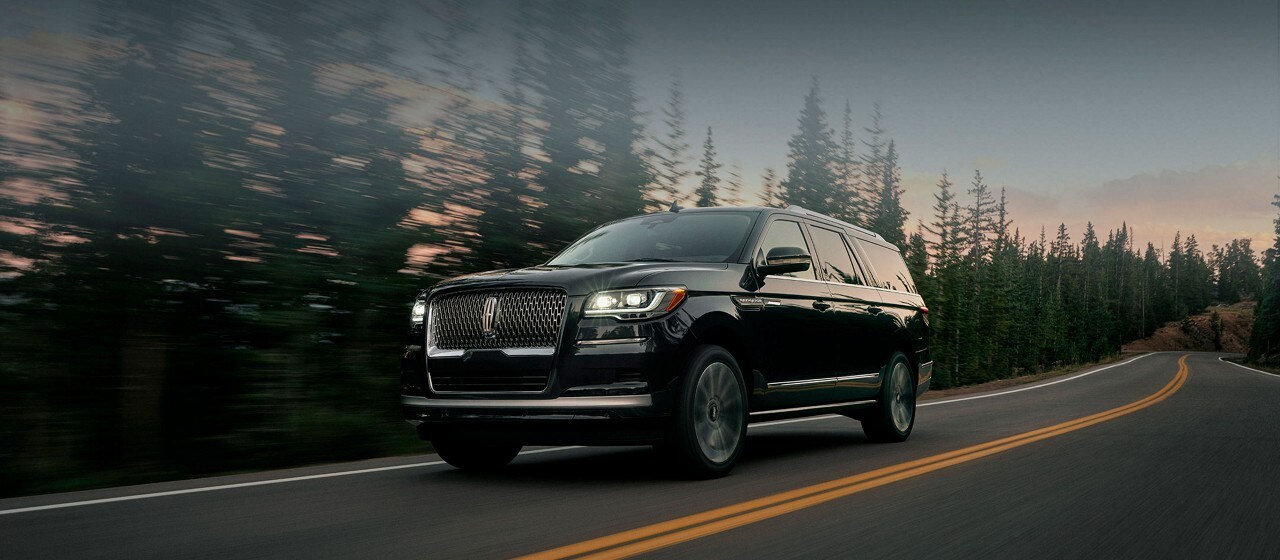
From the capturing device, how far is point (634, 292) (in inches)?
246

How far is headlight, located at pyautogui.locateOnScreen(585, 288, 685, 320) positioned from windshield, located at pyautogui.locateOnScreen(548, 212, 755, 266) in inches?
40.6

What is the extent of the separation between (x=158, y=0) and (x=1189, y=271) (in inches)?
8600

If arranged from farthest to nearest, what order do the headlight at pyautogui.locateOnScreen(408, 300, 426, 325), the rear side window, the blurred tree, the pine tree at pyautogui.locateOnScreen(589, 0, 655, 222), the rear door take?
the pine tree at pyautogui.locateOnScreen(589, 0, 655, 222)
the blurred tree
the rear side window
the rear door
the headlight at pyautogui.locateOnScreen(408, 300, 426, 325)

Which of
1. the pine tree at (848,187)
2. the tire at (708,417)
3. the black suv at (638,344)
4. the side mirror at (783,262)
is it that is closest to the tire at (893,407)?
the black suv at (638,344)

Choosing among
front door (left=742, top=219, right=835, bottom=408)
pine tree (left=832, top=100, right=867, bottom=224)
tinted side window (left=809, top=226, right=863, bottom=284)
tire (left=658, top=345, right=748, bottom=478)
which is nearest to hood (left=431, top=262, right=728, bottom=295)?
tire (left=658, top=345, right=748, bottom=478)

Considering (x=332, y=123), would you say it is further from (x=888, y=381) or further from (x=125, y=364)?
(x=888, y=381)

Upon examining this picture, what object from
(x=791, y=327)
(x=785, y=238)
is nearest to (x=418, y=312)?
(x=791, y=327)

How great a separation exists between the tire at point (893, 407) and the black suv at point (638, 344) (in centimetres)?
127

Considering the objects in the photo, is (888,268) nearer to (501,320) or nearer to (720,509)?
(501,320)

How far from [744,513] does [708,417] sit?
1363 mm

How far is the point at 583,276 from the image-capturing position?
6328mm

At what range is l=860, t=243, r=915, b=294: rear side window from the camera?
9.90 meters

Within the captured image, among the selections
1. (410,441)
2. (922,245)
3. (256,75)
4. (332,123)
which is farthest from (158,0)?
(922,245)

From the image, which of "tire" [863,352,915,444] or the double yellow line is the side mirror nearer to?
the double yellow line
